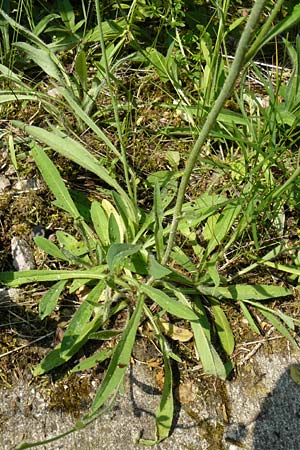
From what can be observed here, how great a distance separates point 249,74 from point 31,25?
0.79 m

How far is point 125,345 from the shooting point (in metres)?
1.55

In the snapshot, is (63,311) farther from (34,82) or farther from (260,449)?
(34,82)

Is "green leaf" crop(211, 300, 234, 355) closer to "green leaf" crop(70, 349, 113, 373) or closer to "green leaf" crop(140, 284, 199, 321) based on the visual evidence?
"green leaf" crop(140, 284, 199, 321)

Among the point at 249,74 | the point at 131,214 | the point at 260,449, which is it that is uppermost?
the point at 249,74

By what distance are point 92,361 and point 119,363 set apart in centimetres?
11

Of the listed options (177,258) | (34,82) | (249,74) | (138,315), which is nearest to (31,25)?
(34,82)

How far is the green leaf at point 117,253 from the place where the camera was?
1472 millimetres

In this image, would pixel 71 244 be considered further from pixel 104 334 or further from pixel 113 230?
pixel 104 334

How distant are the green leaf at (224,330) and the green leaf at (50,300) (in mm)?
435

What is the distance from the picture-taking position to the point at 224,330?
1.72m

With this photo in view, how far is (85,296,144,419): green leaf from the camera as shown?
1.45 meters

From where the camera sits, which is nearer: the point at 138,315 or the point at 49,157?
the point at 138,315

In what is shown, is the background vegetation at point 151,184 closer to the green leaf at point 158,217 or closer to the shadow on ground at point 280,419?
the green leaf at point 158,217

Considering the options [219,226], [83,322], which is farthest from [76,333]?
[219,226]
